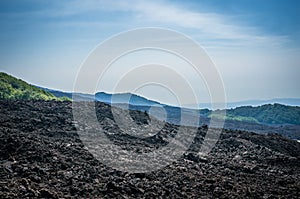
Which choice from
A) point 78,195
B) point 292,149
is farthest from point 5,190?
point 292,149

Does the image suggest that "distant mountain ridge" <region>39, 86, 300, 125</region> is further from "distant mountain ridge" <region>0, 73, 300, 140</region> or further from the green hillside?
the green hillside

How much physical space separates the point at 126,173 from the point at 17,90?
2982cm

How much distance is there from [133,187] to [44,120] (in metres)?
9.22

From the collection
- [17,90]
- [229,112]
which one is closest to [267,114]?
[229,112]

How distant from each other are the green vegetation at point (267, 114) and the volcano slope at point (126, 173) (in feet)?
133

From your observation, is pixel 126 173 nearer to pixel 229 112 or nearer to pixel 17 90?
pixel 17 90

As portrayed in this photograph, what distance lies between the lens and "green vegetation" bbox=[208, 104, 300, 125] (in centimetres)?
5706

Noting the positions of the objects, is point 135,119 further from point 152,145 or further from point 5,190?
point 5,190

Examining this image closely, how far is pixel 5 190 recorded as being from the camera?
819 centimetres

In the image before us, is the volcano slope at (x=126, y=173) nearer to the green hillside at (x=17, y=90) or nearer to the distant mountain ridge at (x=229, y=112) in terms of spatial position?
the green hillside at (x=17, y=90)

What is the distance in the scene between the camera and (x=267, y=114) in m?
60.7

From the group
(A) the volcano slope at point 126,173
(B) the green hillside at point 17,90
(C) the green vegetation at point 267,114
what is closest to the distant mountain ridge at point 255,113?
(C) the green vegetation at point 267,114

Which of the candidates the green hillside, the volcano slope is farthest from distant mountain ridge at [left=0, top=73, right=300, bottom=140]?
the volcano slope

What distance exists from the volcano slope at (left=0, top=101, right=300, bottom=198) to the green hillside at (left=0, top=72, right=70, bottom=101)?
1937 cm
